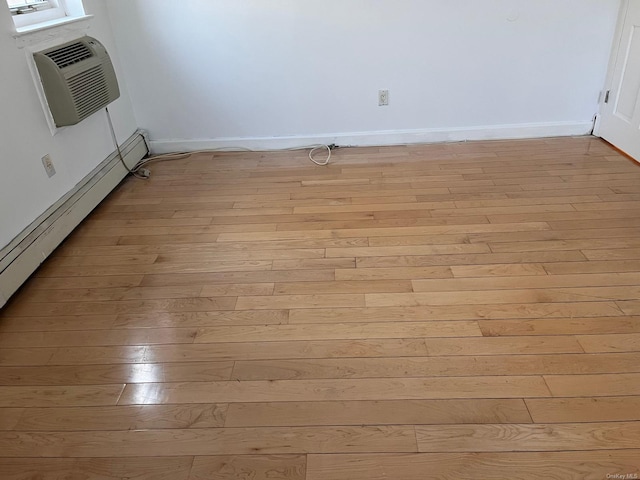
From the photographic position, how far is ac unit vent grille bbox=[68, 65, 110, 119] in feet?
8.55

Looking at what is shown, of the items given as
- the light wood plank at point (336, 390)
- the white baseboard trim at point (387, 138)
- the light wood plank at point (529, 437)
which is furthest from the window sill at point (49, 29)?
the light wood plank at point (529, 437)

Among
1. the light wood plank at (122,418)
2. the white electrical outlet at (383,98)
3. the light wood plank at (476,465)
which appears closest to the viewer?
the light wood plank at (476,465)

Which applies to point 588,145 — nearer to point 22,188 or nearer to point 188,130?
point 188,130

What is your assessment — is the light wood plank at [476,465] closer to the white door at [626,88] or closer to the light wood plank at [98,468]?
the light wood plank at [98,468]

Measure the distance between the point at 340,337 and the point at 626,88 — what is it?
2.71 meters

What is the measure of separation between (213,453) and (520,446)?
886 mm

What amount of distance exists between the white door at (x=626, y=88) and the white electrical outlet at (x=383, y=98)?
1.52m

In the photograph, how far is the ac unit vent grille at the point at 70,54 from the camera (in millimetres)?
2534

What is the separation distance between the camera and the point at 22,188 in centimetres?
233

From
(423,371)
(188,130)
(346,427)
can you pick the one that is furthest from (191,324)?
(188,130)

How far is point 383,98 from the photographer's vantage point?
3.52 metres

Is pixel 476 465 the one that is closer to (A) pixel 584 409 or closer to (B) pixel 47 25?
(A) pixel 584 409

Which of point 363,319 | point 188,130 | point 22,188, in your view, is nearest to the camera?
point 363,319

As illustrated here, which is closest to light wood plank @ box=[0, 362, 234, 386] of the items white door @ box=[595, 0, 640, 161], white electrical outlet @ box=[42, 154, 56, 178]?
white electrical outlet @ box=[42, 154, 56, 178]
